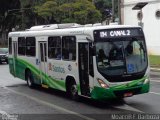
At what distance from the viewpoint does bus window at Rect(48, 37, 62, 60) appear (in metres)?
16.5

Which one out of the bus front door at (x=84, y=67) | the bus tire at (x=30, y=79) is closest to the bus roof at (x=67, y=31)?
the bus front door at (x=84, y=67)

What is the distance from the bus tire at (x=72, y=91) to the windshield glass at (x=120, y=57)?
1979mm

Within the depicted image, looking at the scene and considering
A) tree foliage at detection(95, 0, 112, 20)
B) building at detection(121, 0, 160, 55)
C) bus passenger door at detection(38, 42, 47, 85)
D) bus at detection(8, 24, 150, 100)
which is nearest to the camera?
bus at detection(8, 24, 150, 100)

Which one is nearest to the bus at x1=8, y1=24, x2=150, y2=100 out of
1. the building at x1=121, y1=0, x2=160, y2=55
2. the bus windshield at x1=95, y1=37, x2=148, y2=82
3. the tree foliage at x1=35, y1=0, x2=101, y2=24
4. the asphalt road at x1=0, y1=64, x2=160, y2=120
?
the bus windshield at x1=95, y1=37, x2=148, y2=82

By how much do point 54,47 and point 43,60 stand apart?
1.28 meters

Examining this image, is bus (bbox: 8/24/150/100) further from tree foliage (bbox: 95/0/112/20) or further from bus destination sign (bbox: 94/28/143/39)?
tree foliage (bbox: 95/0/112/20)

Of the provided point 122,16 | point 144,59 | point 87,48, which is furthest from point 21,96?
point 122,16

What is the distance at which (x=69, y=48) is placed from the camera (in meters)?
15.6

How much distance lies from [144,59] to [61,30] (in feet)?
12.1

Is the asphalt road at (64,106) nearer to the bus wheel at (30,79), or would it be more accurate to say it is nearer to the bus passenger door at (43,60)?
the bus passenger door at (43,60)

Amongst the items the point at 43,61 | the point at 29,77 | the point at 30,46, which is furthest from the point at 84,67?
the point at 29,77

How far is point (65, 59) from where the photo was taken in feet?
52.2

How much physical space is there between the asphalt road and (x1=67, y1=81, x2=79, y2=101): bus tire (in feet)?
0.66

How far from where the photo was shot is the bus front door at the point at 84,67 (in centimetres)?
1418
